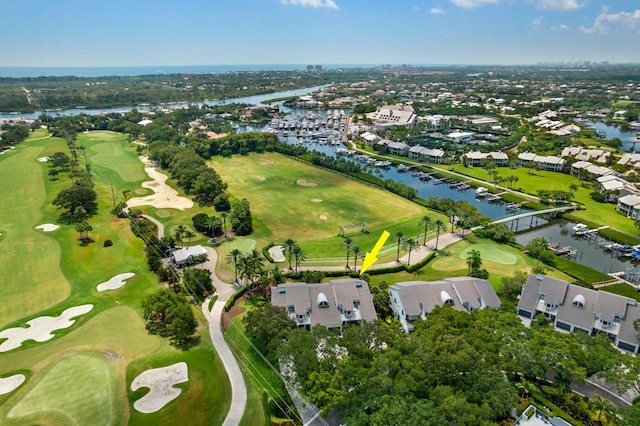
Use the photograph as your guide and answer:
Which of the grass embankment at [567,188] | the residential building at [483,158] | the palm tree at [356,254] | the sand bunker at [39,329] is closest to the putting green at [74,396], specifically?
the sand bunker at [39,329]

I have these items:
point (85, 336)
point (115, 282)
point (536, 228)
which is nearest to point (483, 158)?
point (536, 228)

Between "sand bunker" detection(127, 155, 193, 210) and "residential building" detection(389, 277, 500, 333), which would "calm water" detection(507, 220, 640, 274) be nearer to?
"residential building" detection(389, 277, 500, 333)

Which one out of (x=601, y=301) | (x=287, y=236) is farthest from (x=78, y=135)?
(x=601, y=301)

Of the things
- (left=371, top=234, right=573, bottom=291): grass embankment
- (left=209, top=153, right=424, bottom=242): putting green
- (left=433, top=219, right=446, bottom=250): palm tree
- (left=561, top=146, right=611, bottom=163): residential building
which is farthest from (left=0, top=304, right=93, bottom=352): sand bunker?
(left=561, top=146, right=611, bottom=163): residential building

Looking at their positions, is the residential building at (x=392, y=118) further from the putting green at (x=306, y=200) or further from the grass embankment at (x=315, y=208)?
the grass embankment at (x=315, y=208)

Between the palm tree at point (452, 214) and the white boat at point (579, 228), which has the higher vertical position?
the palm tree at point (452, 214)

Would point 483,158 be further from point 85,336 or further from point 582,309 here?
point 85,336
